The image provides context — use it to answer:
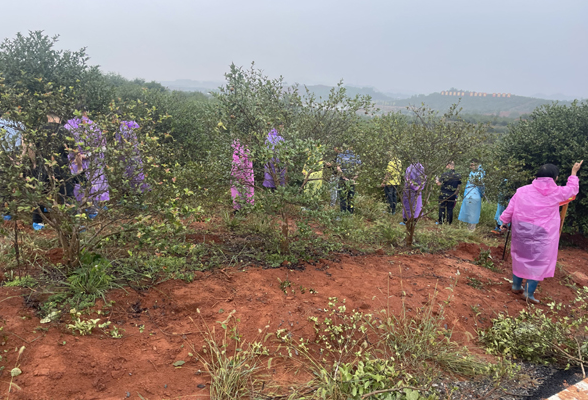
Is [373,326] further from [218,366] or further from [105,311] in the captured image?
[105,311]

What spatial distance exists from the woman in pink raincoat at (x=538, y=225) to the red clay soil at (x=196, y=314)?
17.0 inches

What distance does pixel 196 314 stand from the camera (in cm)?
313

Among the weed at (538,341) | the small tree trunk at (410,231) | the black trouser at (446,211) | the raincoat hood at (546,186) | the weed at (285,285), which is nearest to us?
the weed at (538,341)

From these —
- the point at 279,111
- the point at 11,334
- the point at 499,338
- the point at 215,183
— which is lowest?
the point at 499,338

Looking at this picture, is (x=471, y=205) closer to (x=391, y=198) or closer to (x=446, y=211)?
(x=446, y=211)

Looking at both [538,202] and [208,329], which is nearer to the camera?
[208,329]

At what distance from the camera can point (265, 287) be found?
362 centimetres

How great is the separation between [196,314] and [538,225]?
12.9 feet

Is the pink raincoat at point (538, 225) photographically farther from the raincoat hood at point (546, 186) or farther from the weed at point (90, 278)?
the weed at point (90, 278)

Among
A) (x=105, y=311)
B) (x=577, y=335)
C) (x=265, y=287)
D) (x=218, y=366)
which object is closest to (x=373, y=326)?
(x=265, y=287)

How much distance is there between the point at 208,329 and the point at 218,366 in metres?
0.37

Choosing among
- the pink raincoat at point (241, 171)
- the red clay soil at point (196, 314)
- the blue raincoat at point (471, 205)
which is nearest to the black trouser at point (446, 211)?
the blue raincoat at point (471, 205)

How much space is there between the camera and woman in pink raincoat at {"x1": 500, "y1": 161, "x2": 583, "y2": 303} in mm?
4066

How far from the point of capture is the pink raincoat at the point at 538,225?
407 centimetres
